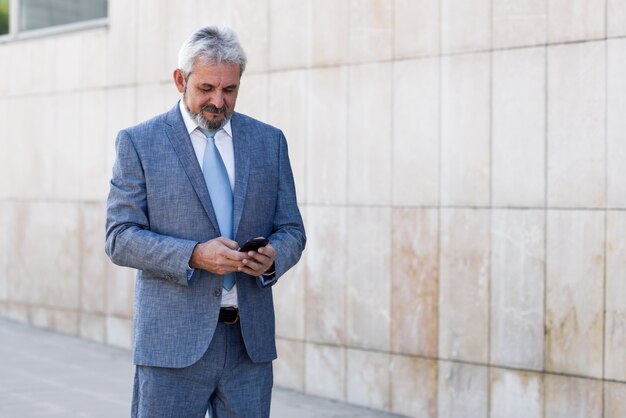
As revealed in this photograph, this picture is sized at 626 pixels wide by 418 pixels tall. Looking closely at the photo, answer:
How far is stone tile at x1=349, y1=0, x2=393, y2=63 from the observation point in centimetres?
802

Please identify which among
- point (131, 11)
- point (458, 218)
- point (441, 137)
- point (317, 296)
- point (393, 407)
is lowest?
point (393, 407)

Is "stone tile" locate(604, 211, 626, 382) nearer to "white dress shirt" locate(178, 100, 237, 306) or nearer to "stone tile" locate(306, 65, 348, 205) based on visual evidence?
"stone tile" locate(306, 65, 348, 205)

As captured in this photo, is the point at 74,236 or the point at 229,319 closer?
the point at 229,319

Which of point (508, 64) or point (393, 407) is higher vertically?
point (508, 64)

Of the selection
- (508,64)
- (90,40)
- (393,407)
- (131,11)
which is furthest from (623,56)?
(90,40)

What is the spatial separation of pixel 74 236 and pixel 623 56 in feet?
19.6

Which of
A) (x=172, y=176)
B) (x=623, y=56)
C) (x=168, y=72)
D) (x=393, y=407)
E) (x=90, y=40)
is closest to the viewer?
(x=172, y=176)

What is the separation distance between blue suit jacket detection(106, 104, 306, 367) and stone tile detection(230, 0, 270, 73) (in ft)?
16.0

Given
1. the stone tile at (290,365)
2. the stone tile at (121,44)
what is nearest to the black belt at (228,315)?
the stone tile at (290,365)

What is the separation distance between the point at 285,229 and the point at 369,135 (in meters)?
3.95

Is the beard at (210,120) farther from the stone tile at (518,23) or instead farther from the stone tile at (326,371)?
the stone tile at (326,371)

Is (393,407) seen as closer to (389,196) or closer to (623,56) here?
(389,196)

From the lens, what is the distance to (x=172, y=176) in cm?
405

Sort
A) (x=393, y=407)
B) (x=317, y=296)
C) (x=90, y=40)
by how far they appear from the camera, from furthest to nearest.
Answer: (x=90, y=40) → (x=317, y=296) → (x=393, y=407)
